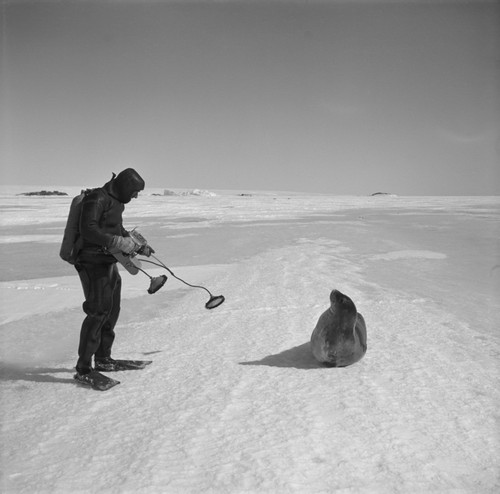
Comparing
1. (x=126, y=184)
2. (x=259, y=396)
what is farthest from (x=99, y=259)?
(x=259, y=396)

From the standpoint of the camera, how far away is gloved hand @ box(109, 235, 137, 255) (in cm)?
297

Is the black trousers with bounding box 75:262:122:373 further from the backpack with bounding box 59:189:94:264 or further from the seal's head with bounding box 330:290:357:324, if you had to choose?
the seal's head with bounding box 330:290:357:324

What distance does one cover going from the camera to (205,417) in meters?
2.48

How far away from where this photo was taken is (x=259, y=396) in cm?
272

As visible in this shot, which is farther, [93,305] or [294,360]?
[294,360]

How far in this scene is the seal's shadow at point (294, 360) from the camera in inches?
126

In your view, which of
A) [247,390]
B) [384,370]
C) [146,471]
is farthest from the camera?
[384,370]

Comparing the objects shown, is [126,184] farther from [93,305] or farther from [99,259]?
[93,305]

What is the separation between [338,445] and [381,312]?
8.14 ft

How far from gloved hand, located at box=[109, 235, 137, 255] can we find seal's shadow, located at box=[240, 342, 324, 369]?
3.75ft

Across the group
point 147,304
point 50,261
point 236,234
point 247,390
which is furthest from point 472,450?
point 236,234

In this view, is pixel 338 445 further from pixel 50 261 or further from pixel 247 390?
pixel 50 261

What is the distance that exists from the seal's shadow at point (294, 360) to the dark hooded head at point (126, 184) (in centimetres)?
146

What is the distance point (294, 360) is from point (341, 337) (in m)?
0.43
